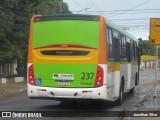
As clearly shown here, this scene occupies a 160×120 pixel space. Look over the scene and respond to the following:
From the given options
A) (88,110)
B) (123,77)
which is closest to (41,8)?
Answer: (123,77)

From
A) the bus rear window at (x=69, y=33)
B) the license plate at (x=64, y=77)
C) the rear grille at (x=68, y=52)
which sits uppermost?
the bus rear window at (x=69, y=33)

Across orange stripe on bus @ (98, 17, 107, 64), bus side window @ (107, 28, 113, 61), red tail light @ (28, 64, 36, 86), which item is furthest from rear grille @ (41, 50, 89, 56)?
bus side window @ (107, 28, 113, 61)

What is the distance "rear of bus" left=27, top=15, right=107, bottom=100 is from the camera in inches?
555

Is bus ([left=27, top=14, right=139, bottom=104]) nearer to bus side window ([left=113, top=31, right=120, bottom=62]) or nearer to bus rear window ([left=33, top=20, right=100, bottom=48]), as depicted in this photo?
bus rear window ([left=33, top=20, right=100, bottom=48])

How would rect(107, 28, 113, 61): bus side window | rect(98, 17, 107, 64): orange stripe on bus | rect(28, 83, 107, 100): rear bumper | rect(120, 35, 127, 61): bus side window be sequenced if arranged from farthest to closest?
rect(120, 35, 127, 61): bus side window
rect(107, 28, 113, 61): bus side window
rect(98, 17, 107, 64): orange stripe on bus
rect(28, 83, 107, 100): rear bumper

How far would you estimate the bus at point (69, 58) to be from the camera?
14.1m

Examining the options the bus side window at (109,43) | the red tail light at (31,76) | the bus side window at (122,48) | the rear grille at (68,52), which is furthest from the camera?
the bus side window at (122,48)

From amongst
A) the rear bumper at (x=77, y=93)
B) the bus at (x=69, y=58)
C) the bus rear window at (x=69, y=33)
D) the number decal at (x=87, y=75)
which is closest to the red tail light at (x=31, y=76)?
the bus at (x=69, y=58)

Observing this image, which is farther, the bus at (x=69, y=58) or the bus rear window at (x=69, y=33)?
the bus rear window at (x=69, y=33)

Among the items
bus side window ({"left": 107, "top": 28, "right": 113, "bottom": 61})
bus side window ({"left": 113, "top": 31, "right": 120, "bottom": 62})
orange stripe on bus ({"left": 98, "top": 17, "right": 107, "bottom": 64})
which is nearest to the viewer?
orange stripe on bus ({"left": 98, "top": 17, "right": 107, "bottom": 64})

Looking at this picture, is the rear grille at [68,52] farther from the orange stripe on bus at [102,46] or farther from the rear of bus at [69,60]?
the orange stripe on bus at [102,46]

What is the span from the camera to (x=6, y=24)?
3547 centimetres

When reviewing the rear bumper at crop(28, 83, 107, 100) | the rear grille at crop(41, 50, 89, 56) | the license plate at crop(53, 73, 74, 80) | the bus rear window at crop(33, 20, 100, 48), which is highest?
the bus rear window at crop(33, 20, 100, 48)

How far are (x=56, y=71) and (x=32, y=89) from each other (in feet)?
3.30
